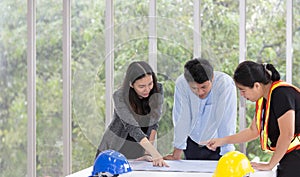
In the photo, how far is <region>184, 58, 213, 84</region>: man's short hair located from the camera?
2.56 m

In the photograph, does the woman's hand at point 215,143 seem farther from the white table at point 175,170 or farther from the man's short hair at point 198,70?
the man's short hair at point 198,70

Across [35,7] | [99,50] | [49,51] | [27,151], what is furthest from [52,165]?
[99,50]

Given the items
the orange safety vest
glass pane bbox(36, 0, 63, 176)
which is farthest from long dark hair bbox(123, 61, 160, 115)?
glass pane bbox(36, 0, 63, 176)

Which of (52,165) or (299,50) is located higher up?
(299,50)

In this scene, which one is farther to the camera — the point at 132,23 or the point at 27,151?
the point at 27,151

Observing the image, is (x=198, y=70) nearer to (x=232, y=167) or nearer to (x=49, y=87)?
(x=232, y=167)

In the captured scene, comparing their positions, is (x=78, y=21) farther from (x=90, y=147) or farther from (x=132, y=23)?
(x=132, y=23)

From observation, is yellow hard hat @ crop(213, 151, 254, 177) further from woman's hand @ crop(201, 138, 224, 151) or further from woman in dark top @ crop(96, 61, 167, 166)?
woman's hand @ crop(201, 138, 224, 151)

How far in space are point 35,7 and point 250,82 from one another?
191cm

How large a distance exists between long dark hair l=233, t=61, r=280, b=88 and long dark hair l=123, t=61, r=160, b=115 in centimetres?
35

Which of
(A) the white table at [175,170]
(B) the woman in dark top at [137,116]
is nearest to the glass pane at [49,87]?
(B) the woman in dark top at [137,116]

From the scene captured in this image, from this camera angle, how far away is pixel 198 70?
102 inches

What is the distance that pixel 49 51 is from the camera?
3.95 metres

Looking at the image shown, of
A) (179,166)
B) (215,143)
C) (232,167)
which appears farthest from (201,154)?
(232,167)
